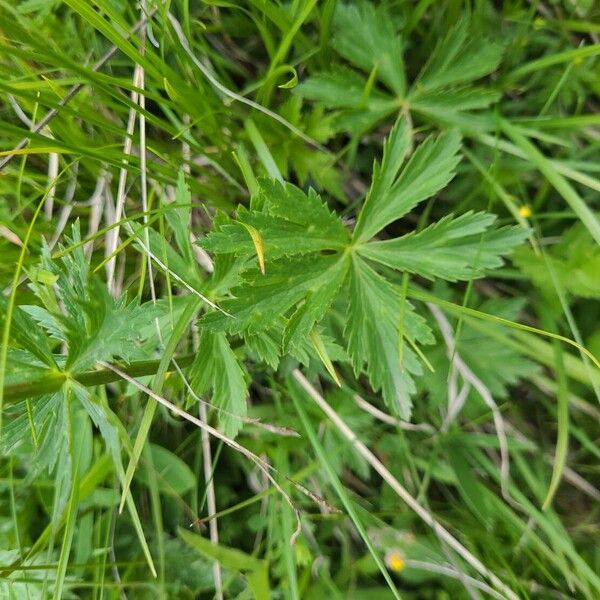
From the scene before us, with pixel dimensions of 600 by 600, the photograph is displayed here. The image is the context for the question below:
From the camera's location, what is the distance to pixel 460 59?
1.49m

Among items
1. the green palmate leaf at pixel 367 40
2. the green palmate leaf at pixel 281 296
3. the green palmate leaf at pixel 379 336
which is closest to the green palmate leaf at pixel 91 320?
the green palmate leaf at pixel 281 296

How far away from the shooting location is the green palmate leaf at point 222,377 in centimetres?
118

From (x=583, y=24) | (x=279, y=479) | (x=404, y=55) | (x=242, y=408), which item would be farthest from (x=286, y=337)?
(x=583, y=24)

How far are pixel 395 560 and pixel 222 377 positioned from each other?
864 mm

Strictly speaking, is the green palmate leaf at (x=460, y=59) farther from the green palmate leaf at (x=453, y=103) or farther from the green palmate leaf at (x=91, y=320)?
the green palmate leaf at (x=91, y=320)

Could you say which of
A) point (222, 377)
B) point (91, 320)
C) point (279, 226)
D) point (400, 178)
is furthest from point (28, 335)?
point (400, 178)

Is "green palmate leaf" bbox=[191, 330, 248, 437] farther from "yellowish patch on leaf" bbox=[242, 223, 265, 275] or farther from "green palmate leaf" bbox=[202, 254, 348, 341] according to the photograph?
"yellowish patch on leaf" bbox=[242, 223, 265, 275]

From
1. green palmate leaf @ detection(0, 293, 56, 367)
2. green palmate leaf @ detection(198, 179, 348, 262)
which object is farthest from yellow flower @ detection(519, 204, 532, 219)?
green palmate leaf @ detection(0, 293, 56, 367)

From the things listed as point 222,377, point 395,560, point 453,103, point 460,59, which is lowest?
point 395,560

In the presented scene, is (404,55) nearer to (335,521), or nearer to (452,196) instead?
(452,196)

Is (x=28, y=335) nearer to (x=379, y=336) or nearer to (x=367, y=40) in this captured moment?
(x=379, y=336)

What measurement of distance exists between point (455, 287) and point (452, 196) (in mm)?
267

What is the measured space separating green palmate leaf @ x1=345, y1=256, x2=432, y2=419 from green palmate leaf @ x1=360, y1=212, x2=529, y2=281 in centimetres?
6

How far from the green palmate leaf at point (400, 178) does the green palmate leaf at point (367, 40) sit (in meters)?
0.35
